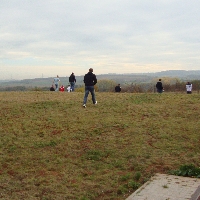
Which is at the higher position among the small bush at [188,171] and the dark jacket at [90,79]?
the dark jacket at [90,79]

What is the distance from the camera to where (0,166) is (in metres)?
7.53

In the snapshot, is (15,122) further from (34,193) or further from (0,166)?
(34,193)

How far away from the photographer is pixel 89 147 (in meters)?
9.05

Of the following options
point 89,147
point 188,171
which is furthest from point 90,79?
point 188,171

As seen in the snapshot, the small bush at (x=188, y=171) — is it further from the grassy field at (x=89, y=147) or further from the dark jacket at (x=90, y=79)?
the dark jacket at (x=90, y=79)

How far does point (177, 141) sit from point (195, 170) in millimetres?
2740

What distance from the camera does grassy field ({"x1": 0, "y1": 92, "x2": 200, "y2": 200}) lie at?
6.39m

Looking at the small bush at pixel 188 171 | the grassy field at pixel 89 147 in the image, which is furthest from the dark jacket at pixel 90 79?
the small bush at pixel 188 171

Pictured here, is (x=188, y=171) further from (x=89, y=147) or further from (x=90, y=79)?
(x=90, y=79)

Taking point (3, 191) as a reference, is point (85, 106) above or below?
above

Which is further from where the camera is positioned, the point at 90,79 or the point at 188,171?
the point at 90,79

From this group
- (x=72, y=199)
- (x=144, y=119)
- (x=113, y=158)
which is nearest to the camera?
(x=72, y=199)

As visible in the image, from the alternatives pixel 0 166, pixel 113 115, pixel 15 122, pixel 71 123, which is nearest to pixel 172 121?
pixel 113 115

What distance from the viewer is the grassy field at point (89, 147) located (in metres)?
6.39
